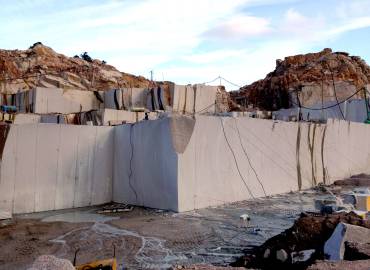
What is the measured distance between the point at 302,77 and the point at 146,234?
3234 centimetres

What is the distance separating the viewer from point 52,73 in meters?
30.6

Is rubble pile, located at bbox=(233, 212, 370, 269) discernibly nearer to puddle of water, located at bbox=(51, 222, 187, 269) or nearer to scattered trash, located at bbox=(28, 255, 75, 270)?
puddle of water, located at bbox=(51, 222, 187, 269)

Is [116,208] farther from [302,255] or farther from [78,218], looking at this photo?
[302,255]

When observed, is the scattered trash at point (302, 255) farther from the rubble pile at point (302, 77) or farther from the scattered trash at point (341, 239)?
the rubble pile at point (302, 77)

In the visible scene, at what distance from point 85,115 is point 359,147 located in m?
10.1

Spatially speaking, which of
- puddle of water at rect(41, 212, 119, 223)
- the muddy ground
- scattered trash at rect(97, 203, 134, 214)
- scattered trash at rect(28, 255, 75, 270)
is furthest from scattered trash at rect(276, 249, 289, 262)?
scattered trash at rect(97, 203, 134, 214)

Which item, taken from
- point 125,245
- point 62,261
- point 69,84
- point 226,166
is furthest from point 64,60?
point 62,261

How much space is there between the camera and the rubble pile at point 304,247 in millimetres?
4828

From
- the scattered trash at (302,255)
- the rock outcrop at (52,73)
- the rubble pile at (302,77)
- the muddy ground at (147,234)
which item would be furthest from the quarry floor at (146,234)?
the rubble pile at (302,77)

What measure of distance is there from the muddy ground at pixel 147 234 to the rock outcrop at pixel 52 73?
2079 centimetres

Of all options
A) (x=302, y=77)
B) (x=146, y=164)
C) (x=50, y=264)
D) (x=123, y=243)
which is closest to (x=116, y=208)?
(x=146, y=164)

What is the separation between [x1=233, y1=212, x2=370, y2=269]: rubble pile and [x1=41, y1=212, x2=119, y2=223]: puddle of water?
3655 mm

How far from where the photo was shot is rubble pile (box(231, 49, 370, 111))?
3525 centimetres

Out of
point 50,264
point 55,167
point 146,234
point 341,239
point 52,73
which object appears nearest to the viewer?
point 50,264
